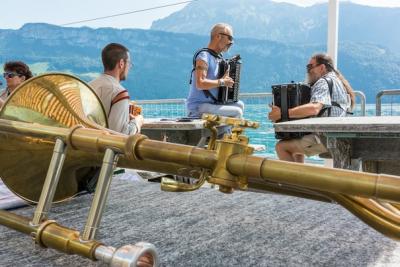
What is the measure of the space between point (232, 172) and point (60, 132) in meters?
0.24

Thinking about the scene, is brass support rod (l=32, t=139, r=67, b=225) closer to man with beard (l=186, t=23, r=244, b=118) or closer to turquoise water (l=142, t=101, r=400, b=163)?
man with beard (l=186, t=23, r=244, b=118)

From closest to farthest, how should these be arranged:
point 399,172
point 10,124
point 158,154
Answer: point 158,154 → point 10,124 → point 399,172

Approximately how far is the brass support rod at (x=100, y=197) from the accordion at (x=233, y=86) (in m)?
1.60

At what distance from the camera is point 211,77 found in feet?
6.86

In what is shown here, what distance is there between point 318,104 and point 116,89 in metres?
0.87

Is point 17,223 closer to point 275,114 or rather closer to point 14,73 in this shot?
point 275,114

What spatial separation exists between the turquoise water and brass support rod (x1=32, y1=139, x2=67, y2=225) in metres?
1.85

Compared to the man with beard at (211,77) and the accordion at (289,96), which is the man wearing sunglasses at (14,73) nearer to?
the man with beard at (211,77)

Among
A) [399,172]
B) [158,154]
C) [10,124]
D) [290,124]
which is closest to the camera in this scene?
[158,154]

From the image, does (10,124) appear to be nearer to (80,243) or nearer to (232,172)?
(80,243)

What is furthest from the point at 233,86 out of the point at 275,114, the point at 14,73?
the point at 14,73

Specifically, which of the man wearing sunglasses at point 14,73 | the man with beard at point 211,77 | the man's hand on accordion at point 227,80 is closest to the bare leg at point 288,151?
the man with beard at point 211,77

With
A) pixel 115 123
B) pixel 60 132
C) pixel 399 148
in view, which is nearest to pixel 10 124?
pixel 60 132

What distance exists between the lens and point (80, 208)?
0.86 meters
